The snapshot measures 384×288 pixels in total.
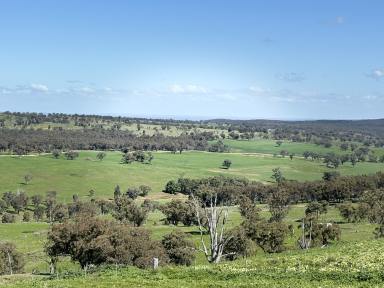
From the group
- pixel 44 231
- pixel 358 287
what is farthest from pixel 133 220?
pixel 358 287

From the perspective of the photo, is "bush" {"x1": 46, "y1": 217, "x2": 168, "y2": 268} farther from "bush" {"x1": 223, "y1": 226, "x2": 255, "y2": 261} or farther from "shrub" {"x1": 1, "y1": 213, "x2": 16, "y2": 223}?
"shrub" {"x1": 1, "y1": 213, "x2": 16, "y2": 223}

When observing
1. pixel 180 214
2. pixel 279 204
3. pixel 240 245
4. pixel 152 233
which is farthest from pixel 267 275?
pixel 279 204

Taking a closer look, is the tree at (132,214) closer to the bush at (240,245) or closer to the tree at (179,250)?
the tree at (179,250)

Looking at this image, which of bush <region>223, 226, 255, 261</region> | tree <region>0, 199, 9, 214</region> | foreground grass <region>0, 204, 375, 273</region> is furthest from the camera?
tree <region>0, 199, 9, 214</region>

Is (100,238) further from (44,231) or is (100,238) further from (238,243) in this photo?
(44,231)

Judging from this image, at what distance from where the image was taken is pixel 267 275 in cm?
2964

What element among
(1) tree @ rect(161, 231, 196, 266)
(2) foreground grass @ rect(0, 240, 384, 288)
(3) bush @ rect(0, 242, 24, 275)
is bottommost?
(3) bush @ rect(0, 242, 24, 275)

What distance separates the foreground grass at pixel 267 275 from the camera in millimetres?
27328

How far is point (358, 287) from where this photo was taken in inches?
996

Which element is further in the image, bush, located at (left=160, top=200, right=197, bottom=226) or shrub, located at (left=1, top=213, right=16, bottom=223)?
shrub, located at (left=1, top=213, right=16, bottom=223)

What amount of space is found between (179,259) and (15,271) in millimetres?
29424

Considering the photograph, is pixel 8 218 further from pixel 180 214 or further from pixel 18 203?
pixel 180 214

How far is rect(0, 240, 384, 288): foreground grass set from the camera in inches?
1076

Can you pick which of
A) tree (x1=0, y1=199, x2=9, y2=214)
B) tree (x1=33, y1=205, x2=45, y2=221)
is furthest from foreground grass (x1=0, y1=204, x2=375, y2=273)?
tree (x1=0, y1=199, x2=9, y2=214)
